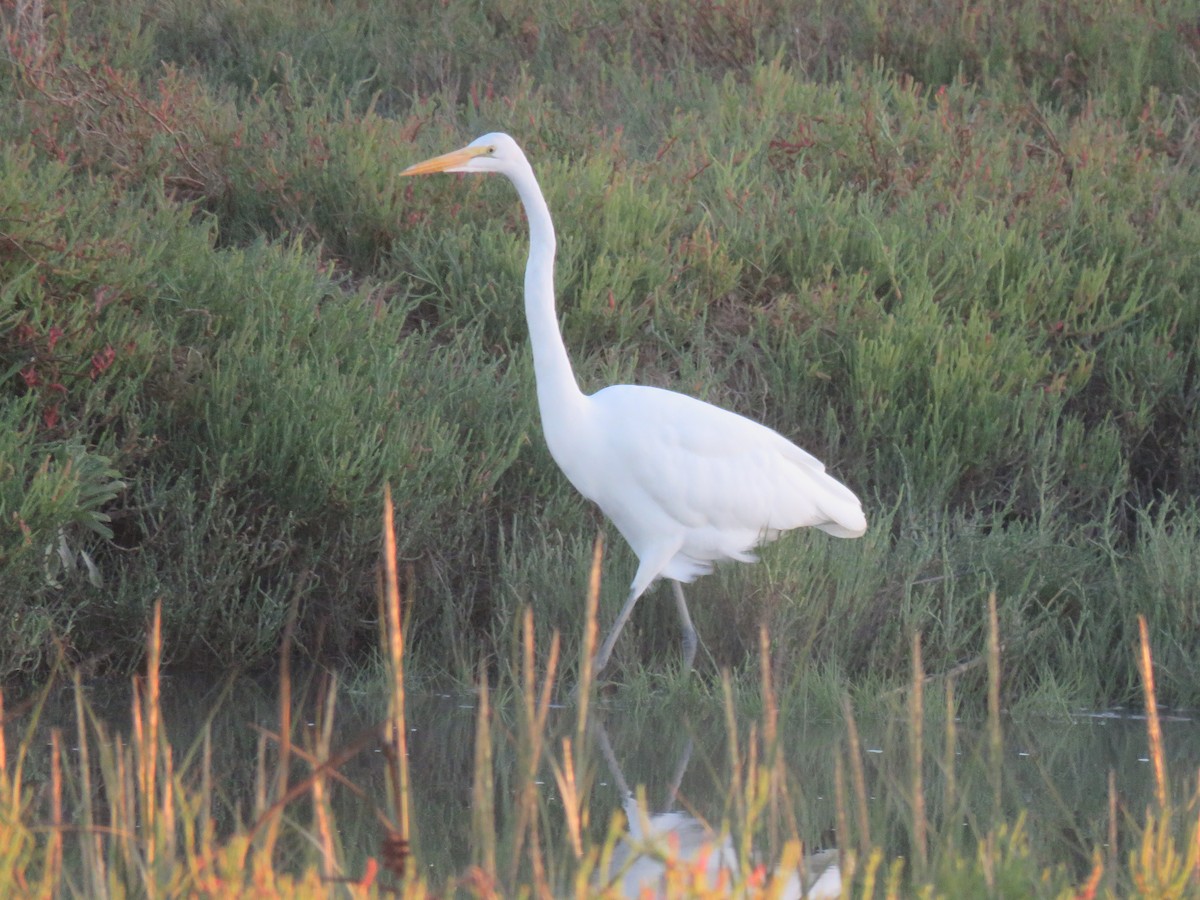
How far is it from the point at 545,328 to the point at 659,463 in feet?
1.91

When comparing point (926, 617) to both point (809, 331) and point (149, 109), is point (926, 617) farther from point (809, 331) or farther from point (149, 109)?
point (149, 109)

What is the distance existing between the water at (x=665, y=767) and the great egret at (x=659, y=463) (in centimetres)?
53

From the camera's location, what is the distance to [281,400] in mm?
5730

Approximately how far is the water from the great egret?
1.75ft

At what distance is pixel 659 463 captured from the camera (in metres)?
5.34

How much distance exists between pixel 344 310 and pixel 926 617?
2475 millimetres

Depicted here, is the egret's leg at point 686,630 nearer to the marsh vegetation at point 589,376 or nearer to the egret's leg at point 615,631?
the marsh vegetation at point 589,376

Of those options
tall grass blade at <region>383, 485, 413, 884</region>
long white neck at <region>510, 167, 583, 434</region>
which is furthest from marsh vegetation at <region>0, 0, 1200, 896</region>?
tall grass blade at <region>383, 485, 413, 884</region>

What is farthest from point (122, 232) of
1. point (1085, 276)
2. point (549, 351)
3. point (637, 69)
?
point (637, 69)

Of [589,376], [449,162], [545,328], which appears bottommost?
[589,376]

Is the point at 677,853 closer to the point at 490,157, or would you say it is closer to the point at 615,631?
the point at 615,631

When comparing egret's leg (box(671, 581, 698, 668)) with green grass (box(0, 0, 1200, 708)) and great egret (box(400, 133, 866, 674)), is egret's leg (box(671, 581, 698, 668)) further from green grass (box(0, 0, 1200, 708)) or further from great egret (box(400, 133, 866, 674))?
green grass (box(0, 0, 1200, 708))

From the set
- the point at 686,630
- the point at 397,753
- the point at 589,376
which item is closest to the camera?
the point at 397,753

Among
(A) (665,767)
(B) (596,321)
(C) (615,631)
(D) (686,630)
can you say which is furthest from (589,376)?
(A) (665,767)
